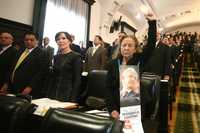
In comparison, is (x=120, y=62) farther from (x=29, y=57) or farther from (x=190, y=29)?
(x=190, y=29)

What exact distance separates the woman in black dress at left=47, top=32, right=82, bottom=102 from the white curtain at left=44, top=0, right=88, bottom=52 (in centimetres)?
402

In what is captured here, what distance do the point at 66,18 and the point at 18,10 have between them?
2019 millimetres

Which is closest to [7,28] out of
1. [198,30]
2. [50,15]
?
[50,15]

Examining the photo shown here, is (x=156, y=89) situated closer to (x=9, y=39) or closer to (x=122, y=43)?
(x=122, y=43)

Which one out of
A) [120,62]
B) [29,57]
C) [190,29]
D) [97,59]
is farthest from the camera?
[190,29]

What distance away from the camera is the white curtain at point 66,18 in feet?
23.4

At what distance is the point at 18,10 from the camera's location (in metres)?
6.06

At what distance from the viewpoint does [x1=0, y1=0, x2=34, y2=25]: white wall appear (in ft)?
18.5

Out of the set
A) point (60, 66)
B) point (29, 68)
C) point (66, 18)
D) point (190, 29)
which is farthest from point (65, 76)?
point (190, 29)

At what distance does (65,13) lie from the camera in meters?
7.86

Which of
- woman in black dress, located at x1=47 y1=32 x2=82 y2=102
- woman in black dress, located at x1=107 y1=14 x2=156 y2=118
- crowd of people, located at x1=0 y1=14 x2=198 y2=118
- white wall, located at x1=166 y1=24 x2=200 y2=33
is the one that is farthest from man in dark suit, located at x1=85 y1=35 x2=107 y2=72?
white wall, located at x1=166 y1=24 x2=200 y2=33

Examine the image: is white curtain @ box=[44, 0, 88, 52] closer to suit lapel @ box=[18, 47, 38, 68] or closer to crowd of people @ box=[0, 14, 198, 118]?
crowd of people @ box=[0, 14, 198, 118]

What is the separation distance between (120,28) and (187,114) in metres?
7.78

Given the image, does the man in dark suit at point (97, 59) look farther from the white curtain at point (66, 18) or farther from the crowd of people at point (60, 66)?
the white curtain at point (66, 18)
